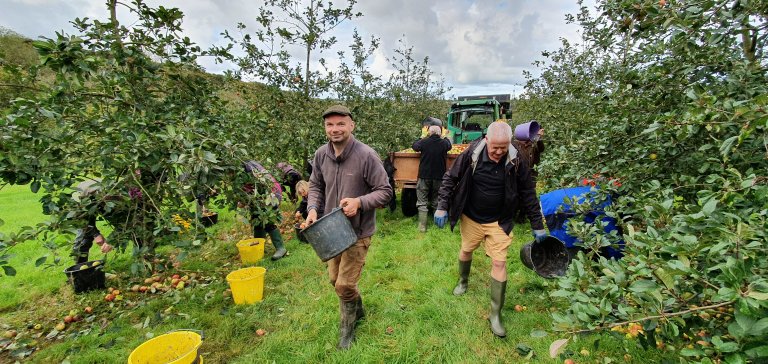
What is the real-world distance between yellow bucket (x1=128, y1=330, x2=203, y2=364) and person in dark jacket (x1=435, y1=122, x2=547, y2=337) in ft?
7.74

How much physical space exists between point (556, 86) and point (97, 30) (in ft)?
25.6

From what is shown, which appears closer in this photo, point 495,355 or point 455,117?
point 495,355

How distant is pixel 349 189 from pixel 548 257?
2431 mm

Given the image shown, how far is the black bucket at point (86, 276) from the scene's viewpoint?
4055 mm

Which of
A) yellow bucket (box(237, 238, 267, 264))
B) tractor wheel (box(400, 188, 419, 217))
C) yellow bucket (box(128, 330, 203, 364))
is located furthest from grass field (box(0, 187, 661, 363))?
tractor wheel (box(400, 188, 419, 217))

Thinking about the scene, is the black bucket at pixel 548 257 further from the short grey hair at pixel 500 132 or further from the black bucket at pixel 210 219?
the black bucket at pixel 210 219

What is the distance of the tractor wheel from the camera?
7225 millimetres

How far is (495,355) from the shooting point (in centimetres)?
285

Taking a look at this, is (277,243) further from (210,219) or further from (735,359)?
(735,359)

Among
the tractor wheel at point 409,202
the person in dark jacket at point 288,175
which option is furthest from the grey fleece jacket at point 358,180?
the tractor wheel at point 409,202

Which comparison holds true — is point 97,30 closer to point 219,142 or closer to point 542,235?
point 219,142

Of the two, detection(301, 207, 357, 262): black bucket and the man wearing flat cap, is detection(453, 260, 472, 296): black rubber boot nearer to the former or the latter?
the man wearing flat cap

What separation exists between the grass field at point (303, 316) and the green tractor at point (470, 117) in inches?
292

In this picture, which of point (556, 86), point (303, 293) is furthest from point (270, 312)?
point (556, 86)
